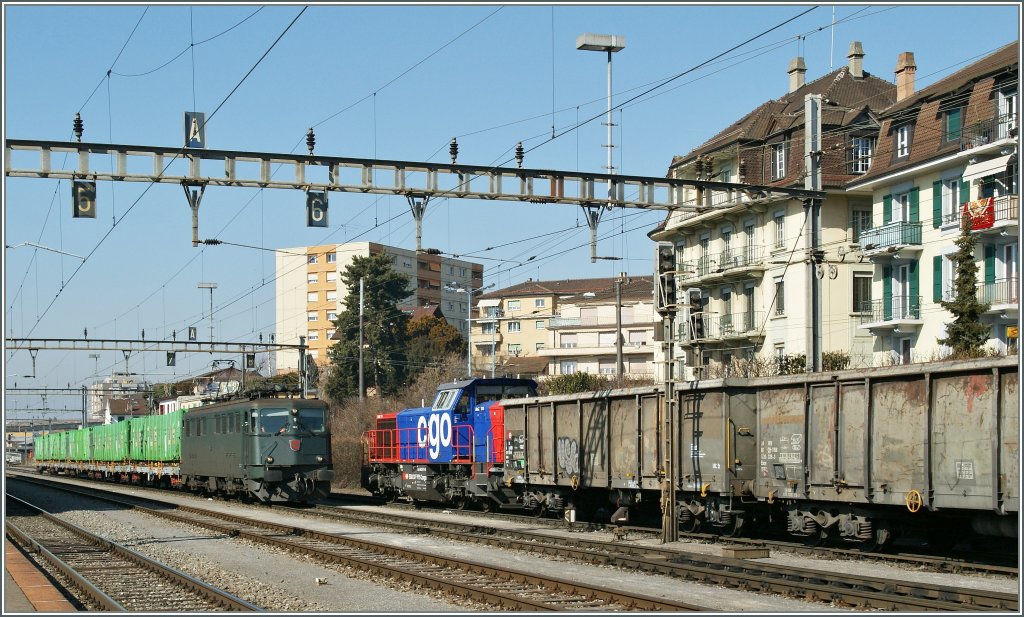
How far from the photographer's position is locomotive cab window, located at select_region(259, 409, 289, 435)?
33.6 meters

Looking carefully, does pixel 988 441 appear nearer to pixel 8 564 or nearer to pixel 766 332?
pixel 8 564

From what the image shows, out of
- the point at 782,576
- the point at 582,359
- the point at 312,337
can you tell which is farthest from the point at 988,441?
the point at 312,337

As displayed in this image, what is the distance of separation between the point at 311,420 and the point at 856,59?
102 feet

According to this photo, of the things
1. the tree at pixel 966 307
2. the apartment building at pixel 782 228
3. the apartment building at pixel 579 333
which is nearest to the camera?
the tree at pixel 966 307

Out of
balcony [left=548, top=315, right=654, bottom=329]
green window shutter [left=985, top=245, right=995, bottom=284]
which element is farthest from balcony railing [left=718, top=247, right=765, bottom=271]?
balcony [left=548, top=315, right=654, bottom=329]

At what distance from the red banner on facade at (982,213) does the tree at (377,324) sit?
4785 cm

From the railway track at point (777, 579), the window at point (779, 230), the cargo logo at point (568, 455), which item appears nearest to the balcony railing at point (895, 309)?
the window at point (779, 230)

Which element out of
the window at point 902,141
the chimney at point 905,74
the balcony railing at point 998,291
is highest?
the chimney at point 905,74

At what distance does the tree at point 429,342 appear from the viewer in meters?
82.4

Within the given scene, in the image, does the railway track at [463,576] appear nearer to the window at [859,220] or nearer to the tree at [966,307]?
the tree at [966,307]

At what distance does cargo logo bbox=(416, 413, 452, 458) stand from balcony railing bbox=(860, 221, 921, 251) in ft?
61.8

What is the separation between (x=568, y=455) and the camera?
2469 centimetres

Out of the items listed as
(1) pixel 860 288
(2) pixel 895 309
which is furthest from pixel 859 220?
(2) pixel 895 309

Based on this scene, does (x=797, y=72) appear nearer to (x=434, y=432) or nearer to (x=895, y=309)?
(x=895, y=309)
